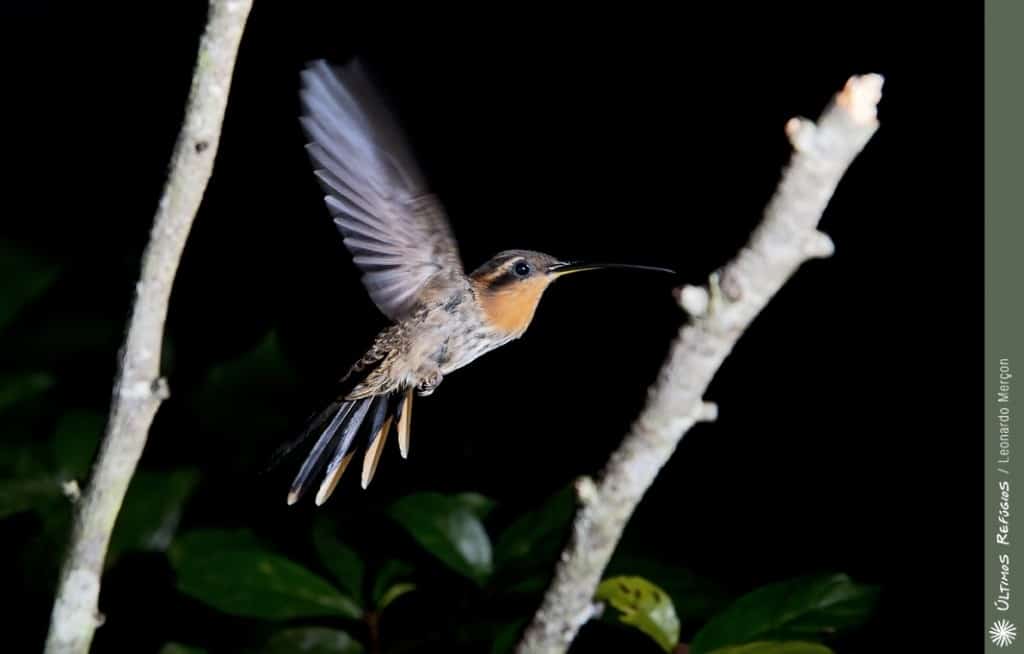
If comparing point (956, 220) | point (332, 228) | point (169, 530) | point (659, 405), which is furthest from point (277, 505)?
point (659, 405)

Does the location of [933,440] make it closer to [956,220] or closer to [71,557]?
[956,220]

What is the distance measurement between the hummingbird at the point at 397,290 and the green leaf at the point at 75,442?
0.67 metres

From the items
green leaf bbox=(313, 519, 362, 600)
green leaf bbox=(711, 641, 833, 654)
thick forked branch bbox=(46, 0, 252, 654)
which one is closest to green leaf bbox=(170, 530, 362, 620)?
green leaf bbox=(313, 519, 362, 600)

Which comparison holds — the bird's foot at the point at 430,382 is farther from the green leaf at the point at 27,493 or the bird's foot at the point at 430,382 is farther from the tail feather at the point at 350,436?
the green leaf at the point at 27,493

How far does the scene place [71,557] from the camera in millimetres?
1123

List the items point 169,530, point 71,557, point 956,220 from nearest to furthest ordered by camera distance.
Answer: point 71,557
point 956,220
point 169,530

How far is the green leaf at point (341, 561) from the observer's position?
1.64m

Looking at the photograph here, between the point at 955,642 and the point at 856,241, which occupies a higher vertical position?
the point at 856,241

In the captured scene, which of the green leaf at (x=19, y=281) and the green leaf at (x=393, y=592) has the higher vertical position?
the green leaf at (x=19, y=281)

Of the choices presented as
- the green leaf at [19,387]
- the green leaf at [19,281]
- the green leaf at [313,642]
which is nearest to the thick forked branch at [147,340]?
the green leaf at [313,642]

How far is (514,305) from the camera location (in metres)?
1.35

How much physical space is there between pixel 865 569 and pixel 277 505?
994 millimetres

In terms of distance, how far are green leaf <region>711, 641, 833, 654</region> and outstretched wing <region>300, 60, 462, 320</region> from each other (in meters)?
0.55

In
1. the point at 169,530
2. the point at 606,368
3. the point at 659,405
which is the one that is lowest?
the point at 169,530
